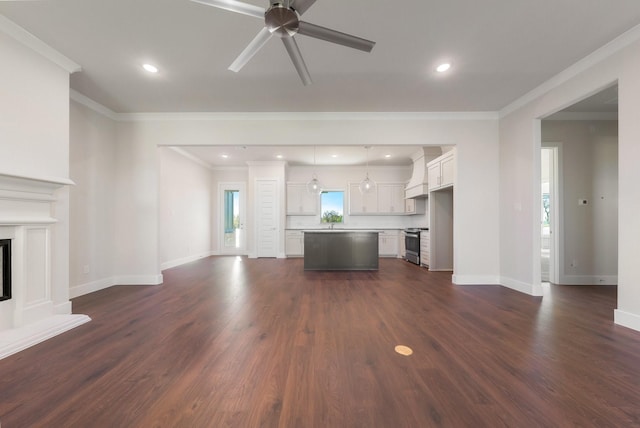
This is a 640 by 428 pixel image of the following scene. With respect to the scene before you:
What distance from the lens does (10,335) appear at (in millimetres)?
2170

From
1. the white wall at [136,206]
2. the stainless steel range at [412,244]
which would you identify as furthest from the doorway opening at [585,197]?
the white wall at [136,206]

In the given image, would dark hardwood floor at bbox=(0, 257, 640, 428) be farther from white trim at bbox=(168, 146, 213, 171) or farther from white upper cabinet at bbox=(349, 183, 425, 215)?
white upper cabinet at bbox=(349, 183, 425, 215)

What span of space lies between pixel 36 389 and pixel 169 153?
17.9ft

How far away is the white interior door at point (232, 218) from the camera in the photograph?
8.27m

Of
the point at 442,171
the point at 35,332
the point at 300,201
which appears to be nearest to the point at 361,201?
the point at 300,201

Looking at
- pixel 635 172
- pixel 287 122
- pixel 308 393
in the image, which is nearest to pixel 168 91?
pixel 287 122

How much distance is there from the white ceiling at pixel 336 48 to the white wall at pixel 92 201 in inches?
17.8

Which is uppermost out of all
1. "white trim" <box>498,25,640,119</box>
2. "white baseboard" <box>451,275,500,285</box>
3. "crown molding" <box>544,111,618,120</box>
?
"white trim" <box>498,25,640,119</box>

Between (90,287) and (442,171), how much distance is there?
20.4ft

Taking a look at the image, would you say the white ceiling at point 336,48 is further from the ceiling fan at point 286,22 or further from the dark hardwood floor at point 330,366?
the dark hardwood floor at point 330,366

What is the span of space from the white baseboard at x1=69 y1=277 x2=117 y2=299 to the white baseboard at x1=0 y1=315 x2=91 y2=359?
1074 mm

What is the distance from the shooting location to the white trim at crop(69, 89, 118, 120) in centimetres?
353

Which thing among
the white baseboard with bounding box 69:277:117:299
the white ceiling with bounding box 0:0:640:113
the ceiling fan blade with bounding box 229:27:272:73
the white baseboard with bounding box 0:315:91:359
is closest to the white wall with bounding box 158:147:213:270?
the white baseboard with bounding box 69:277:117:299

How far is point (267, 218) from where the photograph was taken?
7719 mm
